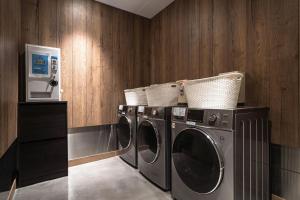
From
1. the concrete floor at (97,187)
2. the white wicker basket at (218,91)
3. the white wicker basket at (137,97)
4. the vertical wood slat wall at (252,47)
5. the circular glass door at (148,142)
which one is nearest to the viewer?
the white wicker basket at (218,91)

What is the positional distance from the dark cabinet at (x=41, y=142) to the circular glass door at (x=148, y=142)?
95 centimetres

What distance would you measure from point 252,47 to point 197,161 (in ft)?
4.11

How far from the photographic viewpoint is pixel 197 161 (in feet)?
4.76

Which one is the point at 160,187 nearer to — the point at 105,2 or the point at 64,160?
the point at 64,160

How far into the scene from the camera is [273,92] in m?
1.62

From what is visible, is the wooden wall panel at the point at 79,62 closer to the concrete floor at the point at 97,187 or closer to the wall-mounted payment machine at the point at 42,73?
the wall-mounted payment machine at the point at 42,73

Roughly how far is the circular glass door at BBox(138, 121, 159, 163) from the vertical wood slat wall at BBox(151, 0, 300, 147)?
3.14ft

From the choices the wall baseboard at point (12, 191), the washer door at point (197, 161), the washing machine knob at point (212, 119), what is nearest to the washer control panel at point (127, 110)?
the washer door at point (197, 161)

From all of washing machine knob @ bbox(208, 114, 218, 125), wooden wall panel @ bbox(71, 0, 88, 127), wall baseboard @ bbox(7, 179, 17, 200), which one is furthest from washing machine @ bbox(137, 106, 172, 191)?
wall baseboard @ bbox(7, 179, 17, 200)

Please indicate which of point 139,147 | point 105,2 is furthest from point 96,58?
point 139,147

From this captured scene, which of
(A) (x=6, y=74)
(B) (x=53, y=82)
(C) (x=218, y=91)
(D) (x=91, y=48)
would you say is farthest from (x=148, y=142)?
(D) (x=91, y=48)

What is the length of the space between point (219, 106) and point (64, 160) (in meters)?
1.95

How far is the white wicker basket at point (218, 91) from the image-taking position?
4.50 feet

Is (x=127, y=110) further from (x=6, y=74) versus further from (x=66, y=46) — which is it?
(x=6, y=74)
